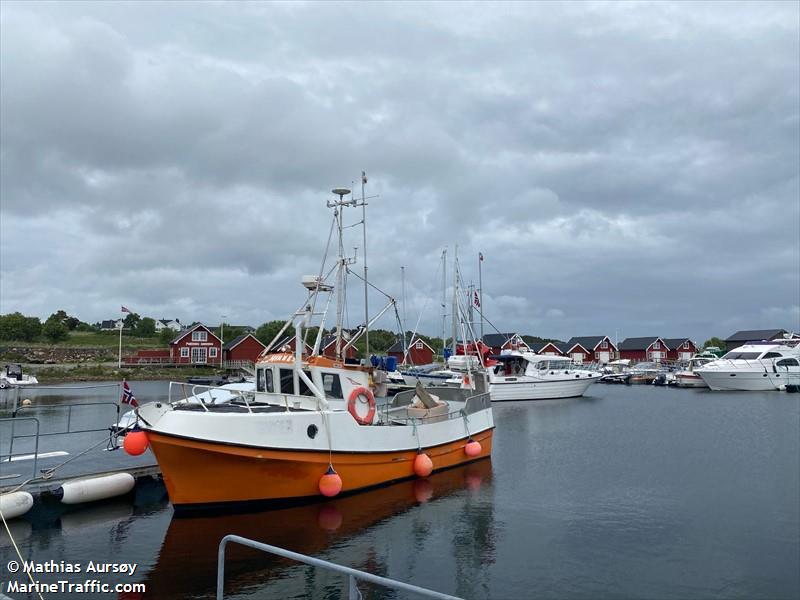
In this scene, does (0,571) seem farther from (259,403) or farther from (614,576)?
(614,576)

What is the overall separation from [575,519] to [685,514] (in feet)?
10.9

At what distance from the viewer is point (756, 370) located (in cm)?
6084

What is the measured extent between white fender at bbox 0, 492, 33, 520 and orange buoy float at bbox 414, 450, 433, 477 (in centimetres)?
1055

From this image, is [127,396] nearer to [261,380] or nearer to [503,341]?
[261,380]

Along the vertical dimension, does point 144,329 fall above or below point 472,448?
above

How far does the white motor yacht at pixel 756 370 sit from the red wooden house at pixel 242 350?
55.5 meters

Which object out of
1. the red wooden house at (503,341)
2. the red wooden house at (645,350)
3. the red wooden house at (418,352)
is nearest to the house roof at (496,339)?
the red wooden house at (503,341)

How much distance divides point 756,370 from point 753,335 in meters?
52.3

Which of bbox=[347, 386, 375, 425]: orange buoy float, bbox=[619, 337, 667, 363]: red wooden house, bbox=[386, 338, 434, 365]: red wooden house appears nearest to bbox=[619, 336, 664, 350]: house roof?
bbox=[619, 337, 667, 363]: red wooden house

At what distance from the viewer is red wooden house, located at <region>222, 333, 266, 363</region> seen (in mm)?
84750

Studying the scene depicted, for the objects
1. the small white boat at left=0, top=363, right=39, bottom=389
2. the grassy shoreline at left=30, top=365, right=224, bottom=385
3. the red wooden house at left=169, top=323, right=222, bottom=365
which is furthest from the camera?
the red wooden house at left=169, top=323, right=222, bottom=365

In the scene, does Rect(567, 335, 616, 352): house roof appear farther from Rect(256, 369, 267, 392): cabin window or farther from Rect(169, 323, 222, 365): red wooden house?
Rect(256, 369, 267, 392): cabin window

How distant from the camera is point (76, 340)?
109875 mm

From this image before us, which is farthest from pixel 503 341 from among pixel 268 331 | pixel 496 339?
pixel 268 331
